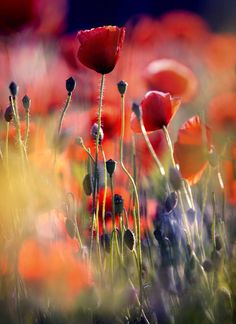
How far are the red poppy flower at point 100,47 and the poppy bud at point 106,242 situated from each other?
0.58ft

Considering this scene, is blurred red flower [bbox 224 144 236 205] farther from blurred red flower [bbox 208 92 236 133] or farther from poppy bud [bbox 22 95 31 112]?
poppy bud [bbox 22 95 31 112]

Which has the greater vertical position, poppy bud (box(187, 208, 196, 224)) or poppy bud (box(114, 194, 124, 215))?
poppy bud (box(114, 194, 124, 215))

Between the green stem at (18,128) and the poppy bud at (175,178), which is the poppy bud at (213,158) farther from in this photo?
the green stem at (18,128)

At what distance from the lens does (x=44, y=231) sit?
1.90ft

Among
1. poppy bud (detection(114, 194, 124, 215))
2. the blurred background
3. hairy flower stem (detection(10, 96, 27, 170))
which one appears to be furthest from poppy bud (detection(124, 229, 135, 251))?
the blurred background

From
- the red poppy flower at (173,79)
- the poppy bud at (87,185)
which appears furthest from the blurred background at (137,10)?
the poppy bud at (87,185)

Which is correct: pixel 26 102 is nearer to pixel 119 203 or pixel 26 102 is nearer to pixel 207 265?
pixel 119 203

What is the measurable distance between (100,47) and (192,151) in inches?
5.8

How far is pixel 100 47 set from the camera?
545 mm

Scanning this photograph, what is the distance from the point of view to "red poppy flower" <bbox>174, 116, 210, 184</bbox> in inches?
22.6

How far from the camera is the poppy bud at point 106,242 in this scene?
23.1 inches

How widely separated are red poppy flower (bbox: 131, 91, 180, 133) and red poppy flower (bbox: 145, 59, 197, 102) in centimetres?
3

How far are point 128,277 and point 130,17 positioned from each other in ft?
1.00

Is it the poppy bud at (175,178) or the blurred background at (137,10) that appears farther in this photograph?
the blurred background at (137,10)
